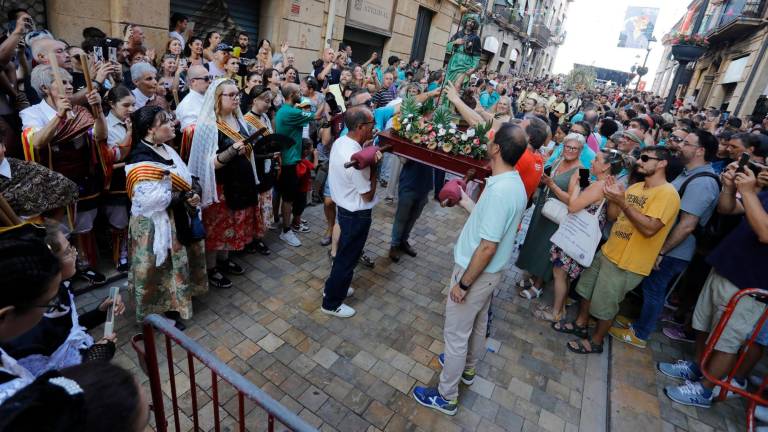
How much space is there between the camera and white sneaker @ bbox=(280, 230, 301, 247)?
538 centimetres

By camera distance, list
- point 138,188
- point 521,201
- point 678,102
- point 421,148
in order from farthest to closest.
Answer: point 678,102 → point 421,148 → point 138,188 → point 521,201

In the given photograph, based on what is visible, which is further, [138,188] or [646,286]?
[646,286]

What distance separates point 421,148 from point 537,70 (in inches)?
1902

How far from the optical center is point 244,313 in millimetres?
4035

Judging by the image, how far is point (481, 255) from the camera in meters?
2.80

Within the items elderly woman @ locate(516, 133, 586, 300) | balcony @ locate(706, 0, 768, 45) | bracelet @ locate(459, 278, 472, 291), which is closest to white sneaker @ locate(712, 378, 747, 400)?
elderly woman @ locate(516, 133, 586, 300)

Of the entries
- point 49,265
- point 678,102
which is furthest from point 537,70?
point 49,265

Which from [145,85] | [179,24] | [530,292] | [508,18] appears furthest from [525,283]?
[508,18]

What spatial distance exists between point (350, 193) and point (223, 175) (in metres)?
1.35

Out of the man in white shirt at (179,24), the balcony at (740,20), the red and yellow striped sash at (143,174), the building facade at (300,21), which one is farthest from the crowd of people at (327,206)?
the balcony at (740,20)

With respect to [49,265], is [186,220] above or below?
below

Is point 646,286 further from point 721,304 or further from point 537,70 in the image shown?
point 537,70

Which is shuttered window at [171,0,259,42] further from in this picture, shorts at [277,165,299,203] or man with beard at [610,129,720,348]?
man with beard at [610,129,720,348]

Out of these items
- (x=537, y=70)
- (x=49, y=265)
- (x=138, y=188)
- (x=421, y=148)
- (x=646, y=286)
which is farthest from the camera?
(x=537, y=70)
